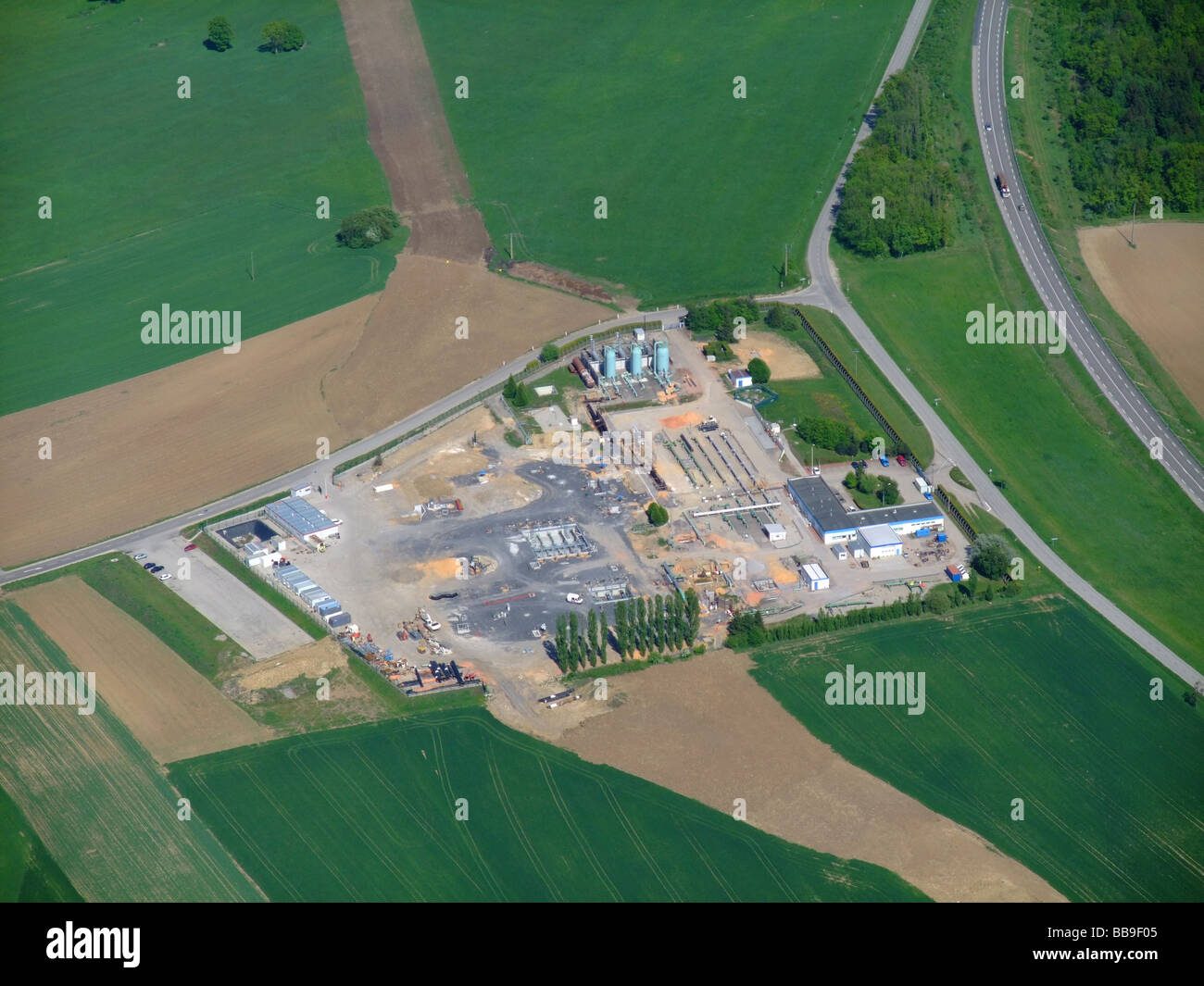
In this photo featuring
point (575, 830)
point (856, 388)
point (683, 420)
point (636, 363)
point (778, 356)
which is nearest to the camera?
point (575, 830)

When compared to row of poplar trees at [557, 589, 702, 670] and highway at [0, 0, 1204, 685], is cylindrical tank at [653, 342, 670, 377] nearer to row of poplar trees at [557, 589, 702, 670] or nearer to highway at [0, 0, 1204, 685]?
highway at [0, 0, 1204, 685]

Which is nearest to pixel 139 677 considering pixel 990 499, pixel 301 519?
pixel 301 519

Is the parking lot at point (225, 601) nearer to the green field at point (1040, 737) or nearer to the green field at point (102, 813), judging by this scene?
the green field at point (102, 813)

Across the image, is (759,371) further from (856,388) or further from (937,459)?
(937,459)

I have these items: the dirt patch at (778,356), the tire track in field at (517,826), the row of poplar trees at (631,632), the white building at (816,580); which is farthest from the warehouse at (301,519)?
the dirt patch at (778,356)

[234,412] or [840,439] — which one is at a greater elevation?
[234,412]

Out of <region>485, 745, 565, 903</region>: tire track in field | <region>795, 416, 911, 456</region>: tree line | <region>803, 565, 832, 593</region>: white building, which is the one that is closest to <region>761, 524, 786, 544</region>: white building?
<region>803, 565, 832, 593</region>: white building
